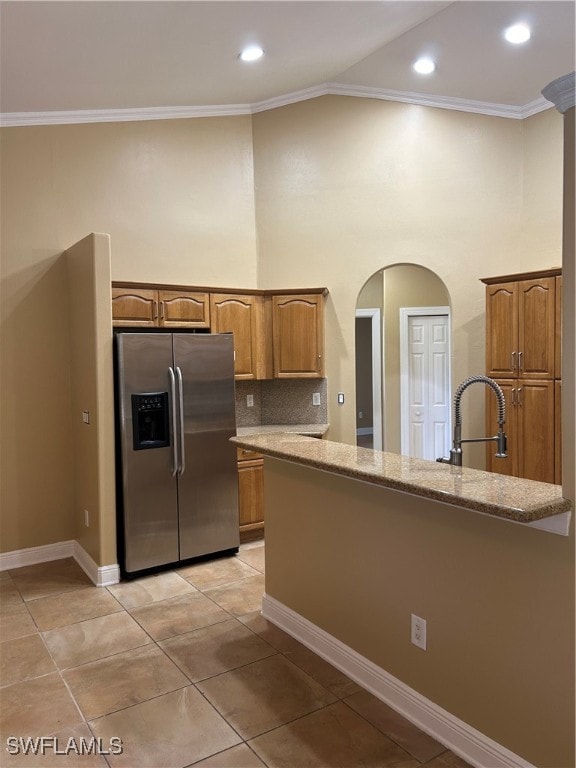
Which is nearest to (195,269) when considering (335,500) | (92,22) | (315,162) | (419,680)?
(315,162)

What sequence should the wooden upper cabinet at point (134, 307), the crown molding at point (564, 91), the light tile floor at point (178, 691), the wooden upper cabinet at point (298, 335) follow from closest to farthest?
the crown molding at point (564, 91) → the light tile floor at point (178, 691) → the wooden upper cabinet at point (134, 307) → the wooden upper cabinet at point (298, 335)

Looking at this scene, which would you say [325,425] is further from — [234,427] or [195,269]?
[195,269]

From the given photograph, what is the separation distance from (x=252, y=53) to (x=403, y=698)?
3.97 m

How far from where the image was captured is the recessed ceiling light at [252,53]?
394cm

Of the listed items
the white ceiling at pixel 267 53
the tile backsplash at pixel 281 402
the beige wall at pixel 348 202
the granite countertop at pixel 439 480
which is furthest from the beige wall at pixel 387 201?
the granite countertop at pixel 439 480

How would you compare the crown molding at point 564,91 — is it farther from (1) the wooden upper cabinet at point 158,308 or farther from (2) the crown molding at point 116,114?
(2) the crown molding at point 116,114

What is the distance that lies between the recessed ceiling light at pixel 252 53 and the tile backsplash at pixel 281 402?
2.61m

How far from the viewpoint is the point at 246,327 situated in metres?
5.13

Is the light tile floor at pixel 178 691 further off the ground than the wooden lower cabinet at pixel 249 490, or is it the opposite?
the wooden lower cabinet at pixel 249 490

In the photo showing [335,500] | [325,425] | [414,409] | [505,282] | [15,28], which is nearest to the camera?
[335,500]

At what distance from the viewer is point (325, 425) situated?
5.28m

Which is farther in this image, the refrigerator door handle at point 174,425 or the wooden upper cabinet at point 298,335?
the wooden upper cabinet at point 298,335

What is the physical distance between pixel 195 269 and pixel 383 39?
7.53ft

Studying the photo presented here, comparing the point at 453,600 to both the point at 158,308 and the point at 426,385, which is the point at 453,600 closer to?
the point at 158,308
